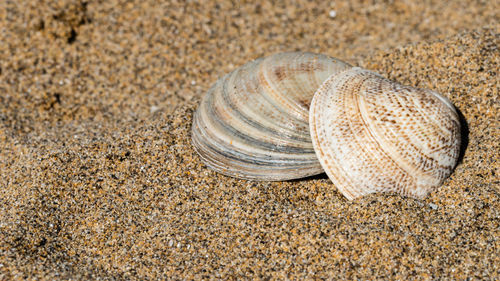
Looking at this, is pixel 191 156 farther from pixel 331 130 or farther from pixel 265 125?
pixel 331 130

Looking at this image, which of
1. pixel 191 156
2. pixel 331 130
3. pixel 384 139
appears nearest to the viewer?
pixel 384 139

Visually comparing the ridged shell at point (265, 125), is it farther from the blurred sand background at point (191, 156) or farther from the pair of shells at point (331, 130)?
the blurred sand background at point (191, 156)

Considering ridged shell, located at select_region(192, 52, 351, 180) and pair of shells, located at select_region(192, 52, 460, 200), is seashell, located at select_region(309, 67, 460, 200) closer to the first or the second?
pair of shells, located at select_region(192, 52, 460, 200)

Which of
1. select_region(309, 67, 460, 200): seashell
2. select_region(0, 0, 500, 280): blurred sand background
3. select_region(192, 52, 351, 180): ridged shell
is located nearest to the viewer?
select_region(0, 0, 500, 280): blurred sand background

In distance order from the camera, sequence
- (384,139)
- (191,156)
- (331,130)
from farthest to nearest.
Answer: (191,156)
(331,130)
(384,139)

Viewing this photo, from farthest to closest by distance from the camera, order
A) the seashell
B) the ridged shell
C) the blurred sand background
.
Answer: the ridged shell → the seashell → the blurred sand background

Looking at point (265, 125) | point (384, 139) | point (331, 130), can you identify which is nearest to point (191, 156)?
point (265, 125)

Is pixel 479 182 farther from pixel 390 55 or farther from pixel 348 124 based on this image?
pixel 390 55

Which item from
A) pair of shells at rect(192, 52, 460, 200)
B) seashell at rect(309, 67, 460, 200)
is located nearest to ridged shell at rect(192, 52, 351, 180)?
pair of shells at rect(192, 52, 460, 200)
